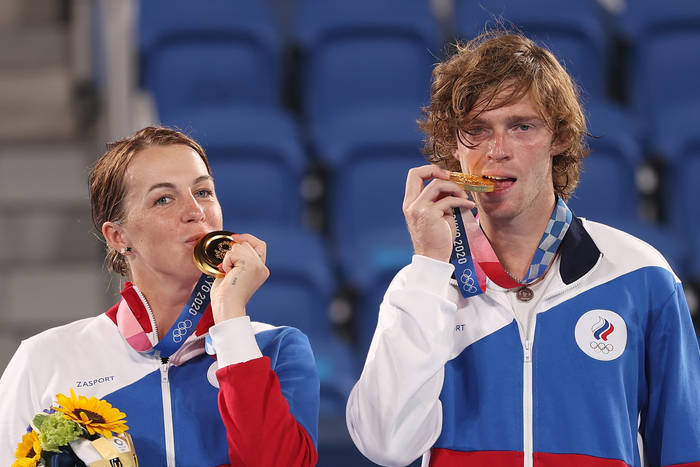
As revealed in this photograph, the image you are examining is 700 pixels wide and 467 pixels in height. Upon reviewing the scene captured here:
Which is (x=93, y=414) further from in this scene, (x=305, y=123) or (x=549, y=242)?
(x=305, y=123)

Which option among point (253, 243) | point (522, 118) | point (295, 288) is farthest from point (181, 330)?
point (295, 288)

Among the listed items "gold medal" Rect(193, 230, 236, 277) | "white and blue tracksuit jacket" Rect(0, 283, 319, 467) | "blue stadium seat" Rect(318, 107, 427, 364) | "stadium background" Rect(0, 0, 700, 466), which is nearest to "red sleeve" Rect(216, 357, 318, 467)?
"white and blue tracksuit jacket" Rect(0, 283, 319, 467)

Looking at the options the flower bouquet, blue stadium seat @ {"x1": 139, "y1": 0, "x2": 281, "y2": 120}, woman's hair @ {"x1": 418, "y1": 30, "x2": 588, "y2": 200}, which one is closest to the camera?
the flower bouquet

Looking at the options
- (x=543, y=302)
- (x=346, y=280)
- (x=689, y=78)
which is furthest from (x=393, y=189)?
(x=543, y=302)

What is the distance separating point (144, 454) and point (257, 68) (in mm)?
3449

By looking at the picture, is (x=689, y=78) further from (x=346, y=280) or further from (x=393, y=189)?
(x=346, y=280)

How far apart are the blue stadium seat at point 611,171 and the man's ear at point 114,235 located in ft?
9.14

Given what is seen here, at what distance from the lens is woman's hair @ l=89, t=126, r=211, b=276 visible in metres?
2.51

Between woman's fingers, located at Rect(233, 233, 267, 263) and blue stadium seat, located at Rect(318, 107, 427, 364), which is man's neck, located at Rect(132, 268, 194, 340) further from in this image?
blue stadium seat, located at Rect(318, 107, 427, 364)

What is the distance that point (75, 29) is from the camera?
5797 millimetres

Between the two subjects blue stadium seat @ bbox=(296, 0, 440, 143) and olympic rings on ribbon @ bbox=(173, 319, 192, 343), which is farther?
blue stadium seat @ bbox=(296, 0, 440, 143)

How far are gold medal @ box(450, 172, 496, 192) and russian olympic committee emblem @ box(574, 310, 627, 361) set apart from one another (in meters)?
0.35

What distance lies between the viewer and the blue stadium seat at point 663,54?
5453 millimetres

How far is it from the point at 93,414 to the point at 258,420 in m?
0.33
